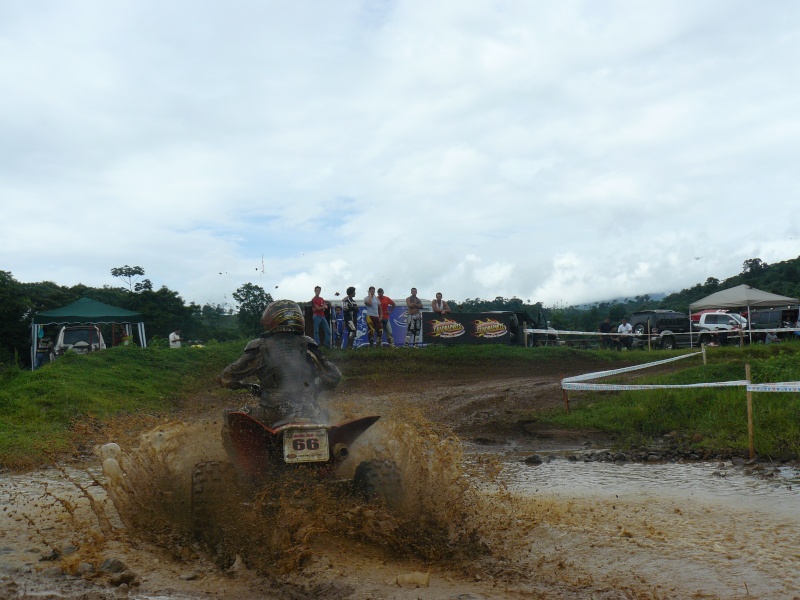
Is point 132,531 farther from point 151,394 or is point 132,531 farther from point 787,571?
point 151,394

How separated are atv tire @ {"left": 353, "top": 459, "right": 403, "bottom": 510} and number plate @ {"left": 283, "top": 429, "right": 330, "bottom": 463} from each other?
0.38 m

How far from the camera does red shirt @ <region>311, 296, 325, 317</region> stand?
21766 millimetres

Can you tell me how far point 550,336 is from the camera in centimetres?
2834

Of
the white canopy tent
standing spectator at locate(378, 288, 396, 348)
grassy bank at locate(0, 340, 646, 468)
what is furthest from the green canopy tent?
the white canopy tent

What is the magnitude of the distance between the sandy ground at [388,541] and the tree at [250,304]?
24.7 meters

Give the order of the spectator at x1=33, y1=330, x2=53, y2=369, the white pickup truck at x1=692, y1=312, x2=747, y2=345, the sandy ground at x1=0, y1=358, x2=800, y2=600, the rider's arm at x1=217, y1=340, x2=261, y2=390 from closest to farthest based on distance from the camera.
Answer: the sandy ground at x1=0, y1=358, x2=800, y2=600 → the rider's arm at x1=217, y1=340, x2=261, y2=390 → the spectator at x1=33, y1=330, x2=53, y2=369 → the white pickup truck at x1=692, y1=312, x2=747, y2=345

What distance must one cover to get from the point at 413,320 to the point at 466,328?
82.6 inches

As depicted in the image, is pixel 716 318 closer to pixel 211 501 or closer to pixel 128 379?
pixel 128 379

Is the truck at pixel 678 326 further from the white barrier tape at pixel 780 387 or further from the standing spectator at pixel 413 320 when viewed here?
the white barrier tape at pixel 780 387

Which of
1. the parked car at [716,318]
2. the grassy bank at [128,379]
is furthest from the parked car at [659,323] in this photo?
the grassy bank at [128,379]

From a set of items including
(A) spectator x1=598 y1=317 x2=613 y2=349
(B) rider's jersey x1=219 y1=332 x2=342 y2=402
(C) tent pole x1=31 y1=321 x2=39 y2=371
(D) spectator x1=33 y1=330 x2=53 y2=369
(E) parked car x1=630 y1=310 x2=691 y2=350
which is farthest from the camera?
(E) parked car x1=630 y1=310 x2=691 y2=350

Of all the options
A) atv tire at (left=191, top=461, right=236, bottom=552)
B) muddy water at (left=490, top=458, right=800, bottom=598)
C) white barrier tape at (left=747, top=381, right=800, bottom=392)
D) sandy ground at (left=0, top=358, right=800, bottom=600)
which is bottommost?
muddy water at (left=490, top=458, right=800, bottom=598)

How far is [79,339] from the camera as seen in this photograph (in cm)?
2834

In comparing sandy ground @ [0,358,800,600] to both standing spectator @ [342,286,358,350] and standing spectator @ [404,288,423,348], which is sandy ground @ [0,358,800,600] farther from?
standing spectator @ [404,288,423,348]
